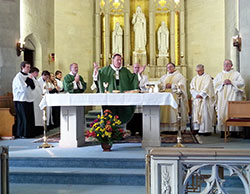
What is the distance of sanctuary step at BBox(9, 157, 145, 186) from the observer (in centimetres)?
552

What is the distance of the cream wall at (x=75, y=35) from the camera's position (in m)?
16.0

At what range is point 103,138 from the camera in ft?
21.9

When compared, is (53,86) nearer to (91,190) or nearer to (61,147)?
(61,147)

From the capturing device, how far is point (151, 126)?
23.4 feet

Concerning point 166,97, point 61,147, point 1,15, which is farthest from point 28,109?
point 166,97

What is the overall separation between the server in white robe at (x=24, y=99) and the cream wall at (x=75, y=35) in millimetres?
6665

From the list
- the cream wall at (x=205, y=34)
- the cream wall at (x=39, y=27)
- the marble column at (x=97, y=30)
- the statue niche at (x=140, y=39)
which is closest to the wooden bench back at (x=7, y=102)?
the cream wall at (x=39, y=27)

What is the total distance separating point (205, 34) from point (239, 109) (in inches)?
351

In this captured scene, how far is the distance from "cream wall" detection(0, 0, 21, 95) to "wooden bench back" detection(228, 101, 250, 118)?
21.5 feet

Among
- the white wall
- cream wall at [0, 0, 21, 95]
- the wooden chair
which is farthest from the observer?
cream wall at [0, 0, 21, 95]

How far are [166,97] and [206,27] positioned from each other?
33.7 feet

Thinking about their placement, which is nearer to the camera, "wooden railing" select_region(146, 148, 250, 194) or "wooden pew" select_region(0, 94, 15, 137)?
"wooden railing" select_region(146, 148, 250, 194)

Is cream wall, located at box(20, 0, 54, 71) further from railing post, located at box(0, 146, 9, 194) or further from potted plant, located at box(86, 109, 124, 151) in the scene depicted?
railing post, located at box(0, 146, 9, 194)

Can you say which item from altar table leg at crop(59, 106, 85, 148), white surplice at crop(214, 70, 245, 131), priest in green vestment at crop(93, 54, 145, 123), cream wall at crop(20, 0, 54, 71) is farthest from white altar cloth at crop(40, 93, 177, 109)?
cream wall at crop(20, 0, 54, 71)
